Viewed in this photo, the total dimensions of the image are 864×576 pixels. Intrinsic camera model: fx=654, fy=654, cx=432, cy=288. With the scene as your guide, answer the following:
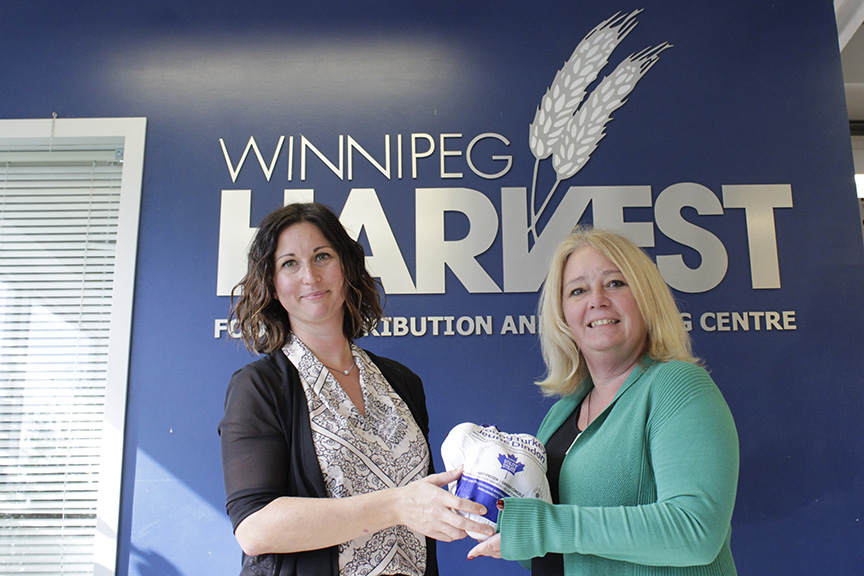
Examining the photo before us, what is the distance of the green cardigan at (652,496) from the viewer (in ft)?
4.11

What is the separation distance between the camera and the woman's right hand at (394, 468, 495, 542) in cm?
132

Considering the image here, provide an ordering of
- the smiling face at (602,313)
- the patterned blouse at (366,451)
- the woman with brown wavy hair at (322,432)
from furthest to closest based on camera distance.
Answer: the smiling face at (602,313) < the patterned blouse at (366,451) < the woman with brown wavy hair at (322,432)

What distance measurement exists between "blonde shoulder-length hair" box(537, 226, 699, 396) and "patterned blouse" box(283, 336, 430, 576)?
1.48 feet

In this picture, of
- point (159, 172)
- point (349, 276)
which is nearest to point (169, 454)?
point (159, 172)

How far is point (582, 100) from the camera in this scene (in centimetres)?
300

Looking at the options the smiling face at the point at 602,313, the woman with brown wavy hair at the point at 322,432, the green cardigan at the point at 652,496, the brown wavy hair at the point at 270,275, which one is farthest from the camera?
the brown wavy hair at the point at 270,275

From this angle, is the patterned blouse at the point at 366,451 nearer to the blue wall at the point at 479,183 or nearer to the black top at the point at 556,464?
the black top at the point at 556,464

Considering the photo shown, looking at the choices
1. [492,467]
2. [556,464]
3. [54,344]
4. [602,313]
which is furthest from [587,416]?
[54,344]

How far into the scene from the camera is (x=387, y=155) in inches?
116

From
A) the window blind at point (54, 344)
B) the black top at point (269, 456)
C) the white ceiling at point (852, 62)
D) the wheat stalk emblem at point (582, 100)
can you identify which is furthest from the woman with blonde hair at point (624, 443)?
the white ceiling at point (852, 62)

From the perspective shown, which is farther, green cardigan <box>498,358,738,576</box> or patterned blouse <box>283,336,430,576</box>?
patterned blouse <box>283,336,430,576</box>

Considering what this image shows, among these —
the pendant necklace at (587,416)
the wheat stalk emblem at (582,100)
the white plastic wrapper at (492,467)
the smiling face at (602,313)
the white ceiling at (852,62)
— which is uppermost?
the white ceiling at (852,62)

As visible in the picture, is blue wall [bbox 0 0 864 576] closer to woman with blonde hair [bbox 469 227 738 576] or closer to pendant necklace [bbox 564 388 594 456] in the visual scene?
pendant necklace [bbox 564 388 594 456]

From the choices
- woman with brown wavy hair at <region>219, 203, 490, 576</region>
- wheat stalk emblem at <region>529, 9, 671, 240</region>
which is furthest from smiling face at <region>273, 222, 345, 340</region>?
wheat stalk emblem at <region>529, 9, 671, 240</region>
